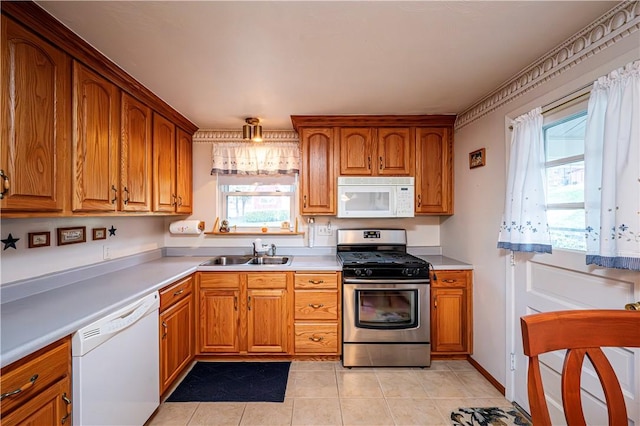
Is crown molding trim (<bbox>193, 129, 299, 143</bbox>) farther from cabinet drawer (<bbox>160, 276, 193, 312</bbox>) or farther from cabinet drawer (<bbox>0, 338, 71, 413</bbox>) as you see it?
cabinet drawer (<bbox>0, 338, 71, 413</bbox>)

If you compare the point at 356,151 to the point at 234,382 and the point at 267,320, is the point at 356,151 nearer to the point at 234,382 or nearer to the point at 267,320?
the point at 267,320

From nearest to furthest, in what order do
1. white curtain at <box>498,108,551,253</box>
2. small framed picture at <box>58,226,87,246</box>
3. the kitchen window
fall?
the kitchen window < white curtain at <box>498,108,551,253</box> < small framed picture at <box>58,226,87,246</box>

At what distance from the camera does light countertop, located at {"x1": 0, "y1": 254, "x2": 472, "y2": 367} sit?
104cm

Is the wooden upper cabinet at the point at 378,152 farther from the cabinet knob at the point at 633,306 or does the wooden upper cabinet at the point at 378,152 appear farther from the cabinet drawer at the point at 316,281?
the cabinet knob at the point at 633,306

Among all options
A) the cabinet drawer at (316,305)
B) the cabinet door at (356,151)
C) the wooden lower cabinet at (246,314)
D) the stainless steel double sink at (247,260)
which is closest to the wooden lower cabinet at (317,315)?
the cabinet drawer at (316,305)

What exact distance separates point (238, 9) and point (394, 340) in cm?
257

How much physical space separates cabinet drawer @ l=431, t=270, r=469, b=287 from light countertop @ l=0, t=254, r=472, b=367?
59 mm

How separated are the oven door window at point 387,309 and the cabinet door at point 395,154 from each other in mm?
1169

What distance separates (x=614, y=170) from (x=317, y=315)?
2141mm

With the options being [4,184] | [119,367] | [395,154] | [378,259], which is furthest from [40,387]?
[395,154]

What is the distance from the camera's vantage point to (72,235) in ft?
5.97

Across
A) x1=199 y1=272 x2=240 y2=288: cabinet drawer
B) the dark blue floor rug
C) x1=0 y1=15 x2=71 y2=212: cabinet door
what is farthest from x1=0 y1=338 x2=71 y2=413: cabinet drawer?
x1=199 y1=272 x2=240 y2=288: cabinet drawer

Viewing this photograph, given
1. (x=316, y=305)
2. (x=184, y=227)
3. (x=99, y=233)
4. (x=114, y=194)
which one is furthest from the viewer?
(x=184, y=227)

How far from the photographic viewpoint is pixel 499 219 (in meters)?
2.05
